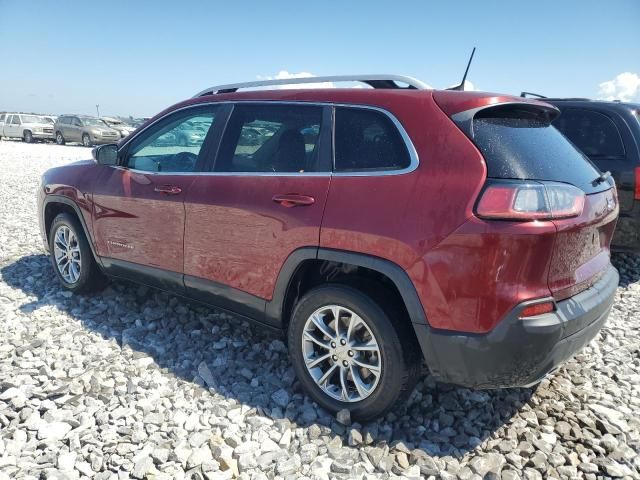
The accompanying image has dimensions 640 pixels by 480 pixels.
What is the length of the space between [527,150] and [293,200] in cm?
122

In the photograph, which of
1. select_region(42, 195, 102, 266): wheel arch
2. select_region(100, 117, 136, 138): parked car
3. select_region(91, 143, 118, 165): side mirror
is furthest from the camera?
select_region(100, 117, 136, 138): parked car

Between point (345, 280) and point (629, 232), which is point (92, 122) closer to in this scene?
point (629, 232)

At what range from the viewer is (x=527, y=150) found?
231 cm

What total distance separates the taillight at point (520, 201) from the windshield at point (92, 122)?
28691mm

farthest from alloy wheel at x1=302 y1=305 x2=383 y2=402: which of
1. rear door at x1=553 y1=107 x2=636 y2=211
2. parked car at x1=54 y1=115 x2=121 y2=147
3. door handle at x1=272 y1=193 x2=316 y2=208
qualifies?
parked car at x1=54 y1=115 x2=121 y2=147

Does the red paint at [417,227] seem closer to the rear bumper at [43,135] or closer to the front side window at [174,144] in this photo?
the front side window at [174,144]

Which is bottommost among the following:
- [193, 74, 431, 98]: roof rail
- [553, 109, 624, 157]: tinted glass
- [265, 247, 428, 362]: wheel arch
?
[265, 247, 428, 362]: wheel arch

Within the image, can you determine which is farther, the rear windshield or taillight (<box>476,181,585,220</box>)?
the rear windshield

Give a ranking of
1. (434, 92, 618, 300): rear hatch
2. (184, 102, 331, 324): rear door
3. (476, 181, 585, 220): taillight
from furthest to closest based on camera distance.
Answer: (184, 102, 331, 324): rear door, (434, 92, 618, 300): rear hatch, (476, 181, 585, 220): taillight

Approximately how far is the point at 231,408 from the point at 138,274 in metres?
1.47

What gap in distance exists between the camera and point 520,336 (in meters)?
2.10

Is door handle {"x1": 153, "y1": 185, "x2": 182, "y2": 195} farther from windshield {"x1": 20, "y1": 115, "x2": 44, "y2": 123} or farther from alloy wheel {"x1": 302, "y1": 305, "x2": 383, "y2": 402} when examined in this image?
windshield {"x1": 20, "y1": 115, "x2": 44, "y2": 123}

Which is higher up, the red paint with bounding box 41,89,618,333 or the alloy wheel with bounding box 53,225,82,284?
the red paint with bounding box 41,89,618,333

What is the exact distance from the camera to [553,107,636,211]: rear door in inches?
178
